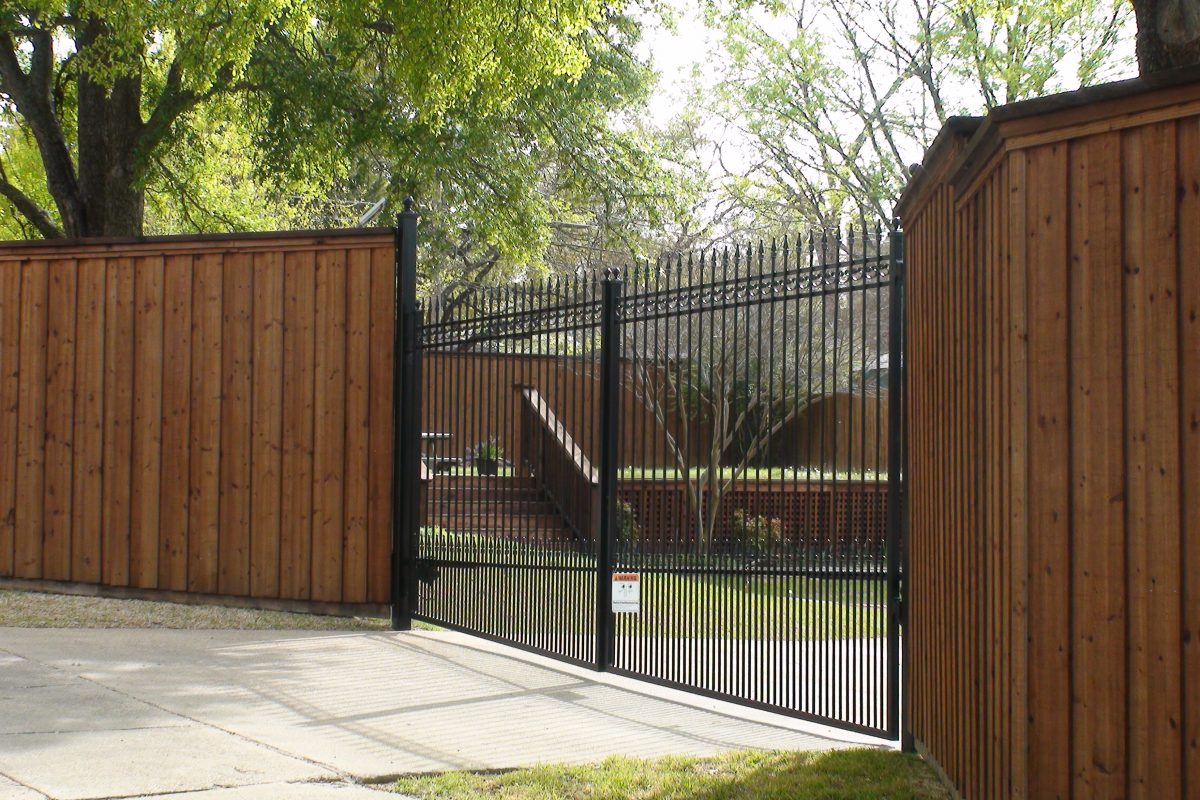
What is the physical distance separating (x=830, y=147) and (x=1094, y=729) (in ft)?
64.4

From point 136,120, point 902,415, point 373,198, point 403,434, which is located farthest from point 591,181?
point 373,198

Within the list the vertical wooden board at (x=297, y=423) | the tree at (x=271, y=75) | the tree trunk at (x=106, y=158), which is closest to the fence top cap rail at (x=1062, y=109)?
the vertical wooden board at (x=297, y=423)

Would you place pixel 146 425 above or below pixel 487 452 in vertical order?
above

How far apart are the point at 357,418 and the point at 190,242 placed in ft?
6.72

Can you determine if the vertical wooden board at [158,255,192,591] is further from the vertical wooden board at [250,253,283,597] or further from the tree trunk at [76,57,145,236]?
the tree trunk at [76,57,145,236]

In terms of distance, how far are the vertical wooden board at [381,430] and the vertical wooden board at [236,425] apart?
3.44 ft

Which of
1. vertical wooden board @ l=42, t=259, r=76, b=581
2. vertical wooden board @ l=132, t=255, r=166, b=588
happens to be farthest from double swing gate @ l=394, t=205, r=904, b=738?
vertical wooden board @ l=42, t=259, r=76, b=581

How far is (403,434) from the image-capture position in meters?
9.34

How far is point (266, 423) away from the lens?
967 centimetres

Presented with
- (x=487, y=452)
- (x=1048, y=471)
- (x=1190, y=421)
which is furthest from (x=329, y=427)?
(x=1190, y=421)

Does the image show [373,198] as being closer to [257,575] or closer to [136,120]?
[136,120]

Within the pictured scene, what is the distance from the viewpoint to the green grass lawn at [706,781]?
4793 mm

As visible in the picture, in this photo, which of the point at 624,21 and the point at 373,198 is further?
the point at 373,198

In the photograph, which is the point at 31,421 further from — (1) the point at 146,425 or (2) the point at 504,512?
(2) the point at 504,512
